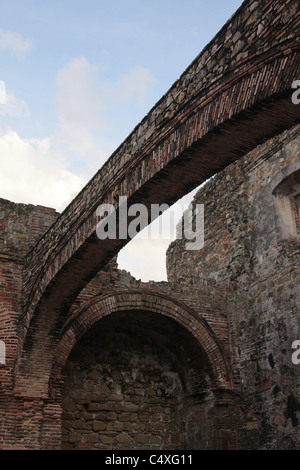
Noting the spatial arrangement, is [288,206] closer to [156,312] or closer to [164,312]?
[164,312]

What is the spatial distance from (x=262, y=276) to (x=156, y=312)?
1.91m

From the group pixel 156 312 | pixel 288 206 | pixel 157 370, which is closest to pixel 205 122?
pixel 156 312

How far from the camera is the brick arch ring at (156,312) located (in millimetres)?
8016

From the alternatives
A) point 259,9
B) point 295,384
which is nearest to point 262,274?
point 295,384

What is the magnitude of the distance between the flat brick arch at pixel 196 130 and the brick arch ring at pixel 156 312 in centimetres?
95

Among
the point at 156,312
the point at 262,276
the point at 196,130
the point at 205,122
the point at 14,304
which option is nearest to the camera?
the point at 205,122

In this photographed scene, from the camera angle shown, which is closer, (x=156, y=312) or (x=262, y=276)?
(x=156, y=312)

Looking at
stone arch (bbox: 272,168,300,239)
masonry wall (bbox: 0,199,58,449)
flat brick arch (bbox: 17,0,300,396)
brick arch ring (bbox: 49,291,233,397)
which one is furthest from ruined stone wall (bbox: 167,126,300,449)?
flat brick arch (bbox: 17,0,300,396)

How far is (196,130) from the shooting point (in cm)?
453
